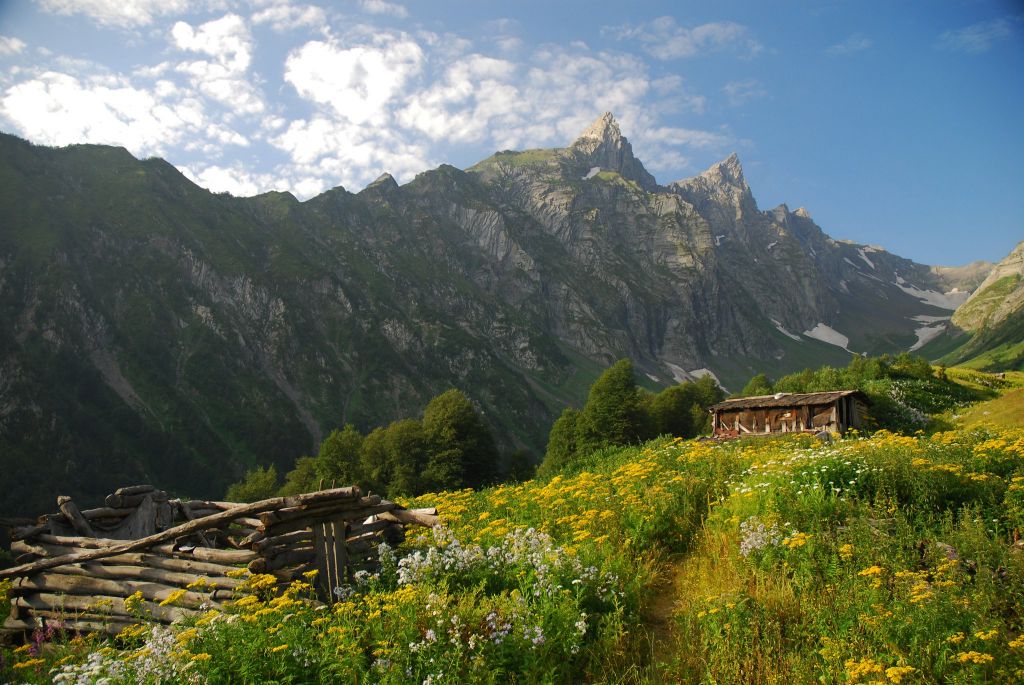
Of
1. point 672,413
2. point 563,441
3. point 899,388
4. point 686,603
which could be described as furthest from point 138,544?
point 672,413

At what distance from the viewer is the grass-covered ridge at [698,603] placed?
248 inches

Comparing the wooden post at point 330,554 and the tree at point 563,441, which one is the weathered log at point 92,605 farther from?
the tree at point 563,441

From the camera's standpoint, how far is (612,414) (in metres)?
69.6

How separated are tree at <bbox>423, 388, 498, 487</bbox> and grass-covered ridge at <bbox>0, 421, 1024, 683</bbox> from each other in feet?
171

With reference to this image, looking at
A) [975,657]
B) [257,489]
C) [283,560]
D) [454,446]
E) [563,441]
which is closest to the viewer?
[975,657]

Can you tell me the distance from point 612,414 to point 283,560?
6176cm

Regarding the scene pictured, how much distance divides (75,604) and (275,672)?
7.81 m

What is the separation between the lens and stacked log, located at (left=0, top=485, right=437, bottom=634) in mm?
10164

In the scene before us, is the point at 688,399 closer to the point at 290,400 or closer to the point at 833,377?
the point at 833,377

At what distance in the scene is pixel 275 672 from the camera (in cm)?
642

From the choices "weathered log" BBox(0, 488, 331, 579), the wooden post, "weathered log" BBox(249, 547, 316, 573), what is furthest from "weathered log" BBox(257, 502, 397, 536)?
"weathered log" BBox(0, 488, 331, 579)

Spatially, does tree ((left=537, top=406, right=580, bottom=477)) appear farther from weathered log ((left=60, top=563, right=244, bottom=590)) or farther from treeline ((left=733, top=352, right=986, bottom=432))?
weathered log ((left=60, top=563, right=244, bottom=590))

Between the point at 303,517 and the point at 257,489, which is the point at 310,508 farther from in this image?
the point at 257,489

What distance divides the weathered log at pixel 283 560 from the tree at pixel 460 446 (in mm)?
50936
